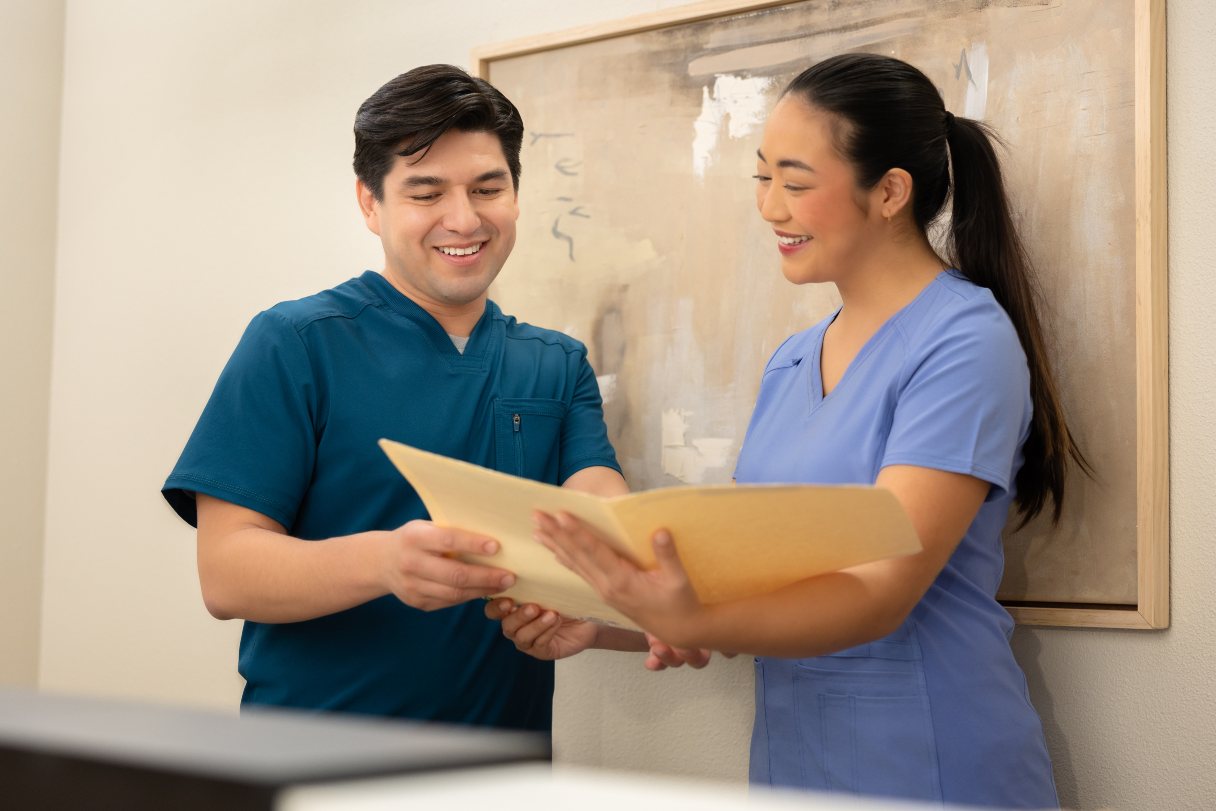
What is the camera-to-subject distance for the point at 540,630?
148 centimetres

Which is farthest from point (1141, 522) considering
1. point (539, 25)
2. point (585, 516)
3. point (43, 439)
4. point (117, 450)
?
point (43, 439)

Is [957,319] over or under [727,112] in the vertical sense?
under

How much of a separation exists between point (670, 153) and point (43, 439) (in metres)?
1.72

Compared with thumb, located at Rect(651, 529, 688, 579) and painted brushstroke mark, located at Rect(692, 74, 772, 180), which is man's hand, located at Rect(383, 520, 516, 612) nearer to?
thumb, located at Rect(651, 529, 688, 579)

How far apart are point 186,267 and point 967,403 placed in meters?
1.90

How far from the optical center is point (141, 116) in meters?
2.64

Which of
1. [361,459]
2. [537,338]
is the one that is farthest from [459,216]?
[361,459]

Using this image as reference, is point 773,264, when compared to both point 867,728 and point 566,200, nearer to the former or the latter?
point 566,200

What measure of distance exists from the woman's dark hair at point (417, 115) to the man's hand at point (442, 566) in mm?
623

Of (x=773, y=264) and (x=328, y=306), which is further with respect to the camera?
(x=773, y=264)

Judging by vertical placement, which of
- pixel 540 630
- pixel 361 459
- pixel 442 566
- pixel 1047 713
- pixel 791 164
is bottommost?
pixel 1047 713

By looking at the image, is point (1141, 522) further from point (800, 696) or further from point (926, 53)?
point (926, 53)

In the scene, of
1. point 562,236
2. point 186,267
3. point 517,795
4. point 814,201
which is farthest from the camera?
point 186,267

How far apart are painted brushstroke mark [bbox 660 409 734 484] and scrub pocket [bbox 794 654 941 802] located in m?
0.52
